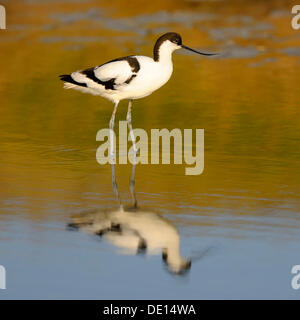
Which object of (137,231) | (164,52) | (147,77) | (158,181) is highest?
(164,52)

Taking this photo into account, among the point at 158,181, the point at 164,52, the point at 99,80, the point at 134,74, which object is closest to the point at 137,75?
the point at 134,74

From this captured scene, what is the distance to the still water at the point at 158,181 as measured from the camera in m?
5.78

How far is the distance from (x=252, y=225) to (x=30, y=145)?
12.2 ft

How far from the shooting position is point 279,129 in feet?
35.8

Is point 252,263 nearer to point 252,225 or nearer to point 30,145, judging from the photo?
point 252,225

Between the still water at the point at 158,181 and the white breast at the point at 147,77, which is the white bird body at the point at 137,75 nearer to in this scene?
the white breast at the point at 147,77

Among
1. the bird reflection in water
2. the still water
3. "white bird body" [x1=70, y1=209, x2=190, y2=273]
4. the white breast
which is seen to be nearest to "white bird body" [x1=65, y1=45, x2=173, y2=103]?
the white breast

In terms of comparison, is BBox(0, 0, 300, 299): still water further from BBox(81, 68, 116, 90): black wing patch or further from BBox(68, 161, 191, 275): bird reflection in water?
BBox(81, 68, 116, 90): black wing patch

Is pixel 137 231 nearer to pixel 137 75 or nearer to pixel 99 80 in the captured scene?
pixel 137 75

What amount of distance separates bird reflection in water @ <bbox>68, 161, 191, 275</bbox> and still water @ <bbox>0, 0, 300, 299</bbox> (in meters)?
0.01

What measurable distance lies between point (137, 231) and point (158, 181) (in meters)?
1.77

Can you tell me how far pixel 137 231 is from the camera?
6.75 meters
